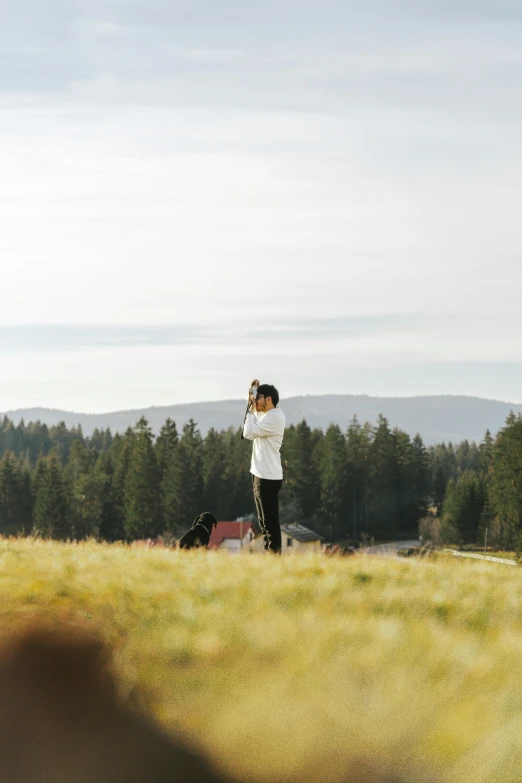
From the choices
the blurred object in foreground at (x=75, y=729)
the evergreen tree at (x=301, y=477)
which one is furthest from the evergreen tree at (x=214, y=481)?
the blurred object in foreground at (x=75, y=729)

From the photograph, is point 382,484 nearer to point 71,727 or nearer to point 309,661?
point 309,661

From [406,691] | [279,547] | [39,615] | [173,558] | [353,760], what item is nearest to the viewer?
[353,760]

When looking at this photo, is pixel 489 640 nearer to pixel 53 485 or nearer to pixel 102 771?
pixel 102 771

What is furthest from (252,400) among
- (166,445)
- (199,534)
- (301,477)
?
(166,445)

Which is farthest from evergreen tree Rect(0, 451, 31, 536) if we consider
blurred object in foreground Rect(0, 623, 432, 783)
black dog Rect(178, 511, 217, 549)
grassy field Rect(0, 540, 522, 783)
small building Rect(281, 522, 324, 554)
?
blurred object in foreground Rect(0, 623, 432, 783)

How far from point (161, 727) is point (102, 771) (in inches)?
23.3

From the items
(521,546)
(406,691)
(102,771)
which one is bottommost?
(521,546)

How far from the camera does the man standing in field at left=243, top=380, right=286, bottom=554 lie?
1380 cm

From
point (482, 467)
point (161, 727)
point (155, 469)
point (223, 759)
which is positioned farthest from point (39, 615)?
point (482, 467)

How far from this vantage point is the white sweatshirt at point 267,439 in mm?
13773

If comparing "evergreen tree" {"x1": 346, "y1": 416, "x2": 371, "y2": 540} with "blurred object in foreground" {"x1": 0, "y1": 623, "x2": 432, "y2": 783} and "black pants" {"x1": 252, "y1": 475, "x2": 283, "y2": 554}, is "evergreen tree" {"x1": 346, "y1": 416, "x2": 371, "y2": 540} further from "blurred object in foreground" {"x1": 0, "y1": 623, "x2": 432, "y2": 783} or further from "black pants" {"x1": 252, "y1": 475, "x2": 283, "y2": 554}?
"blurred object in foreground" {"x1": 0, "y1": 623, "x2": 432, "y2": 783}

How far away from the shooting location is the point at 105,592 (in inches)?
367

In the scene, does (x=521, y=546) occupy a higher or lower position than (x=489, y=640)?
lower

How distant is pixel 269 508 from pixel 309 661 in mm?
6149
